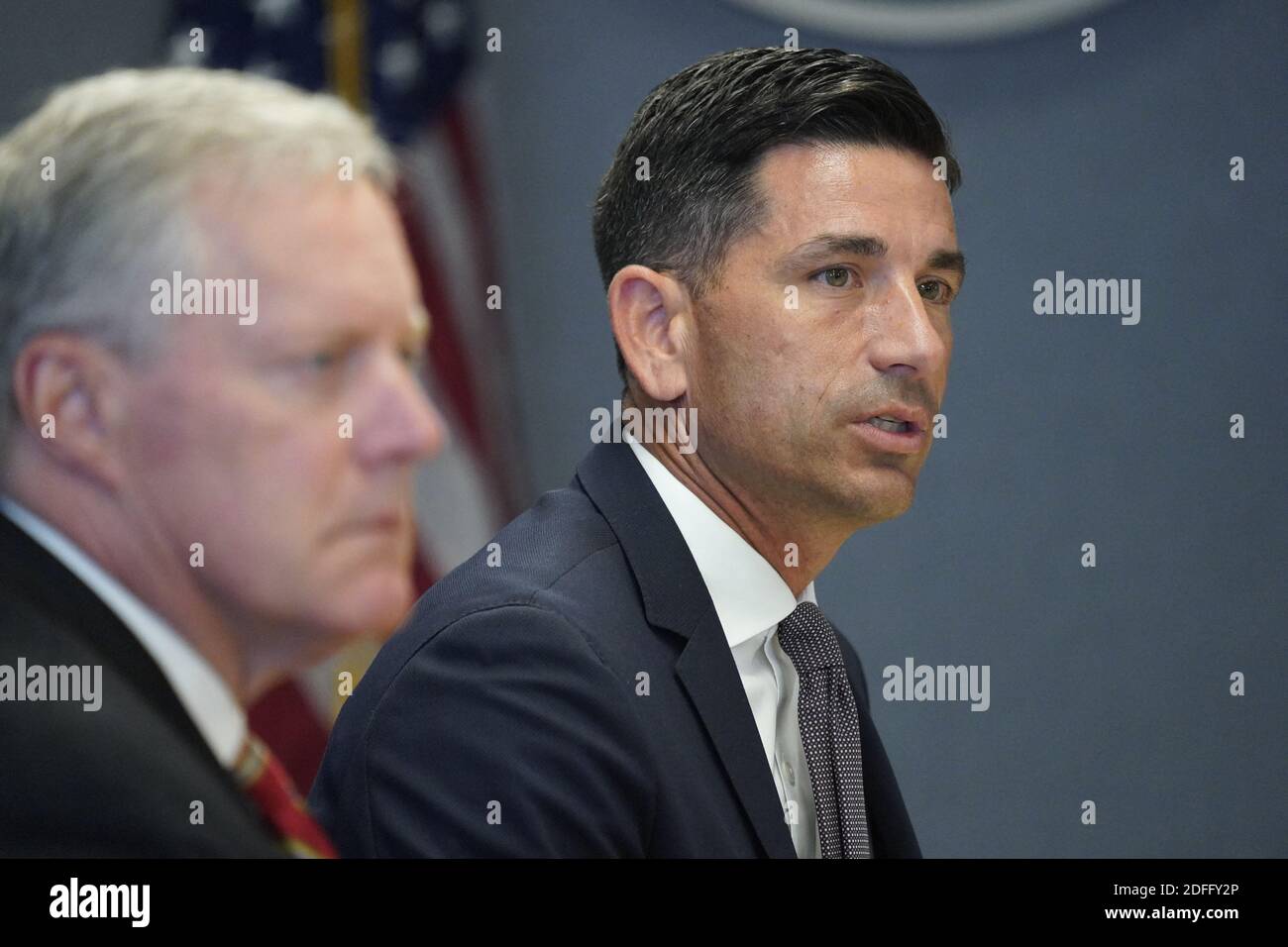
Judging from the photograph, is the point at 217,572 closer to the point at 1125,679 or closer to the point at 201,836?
the point at 201,836

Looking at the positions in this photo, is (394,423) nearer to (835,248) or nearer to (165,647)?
(165,647)

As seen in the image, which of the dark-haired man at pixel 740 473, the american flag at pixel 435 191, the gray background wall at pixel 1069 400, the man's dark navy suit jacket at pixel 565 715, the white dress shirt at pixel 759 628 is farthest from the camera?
the gray background wall at pixel 1069 400

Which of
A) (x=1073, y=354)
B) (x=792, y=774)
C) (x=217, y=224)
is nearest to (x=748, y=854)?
(x=792, y=774)

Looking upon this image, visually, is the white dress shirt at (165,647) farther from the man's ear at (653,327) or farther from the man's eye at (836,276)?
the man's eye at (836,276)

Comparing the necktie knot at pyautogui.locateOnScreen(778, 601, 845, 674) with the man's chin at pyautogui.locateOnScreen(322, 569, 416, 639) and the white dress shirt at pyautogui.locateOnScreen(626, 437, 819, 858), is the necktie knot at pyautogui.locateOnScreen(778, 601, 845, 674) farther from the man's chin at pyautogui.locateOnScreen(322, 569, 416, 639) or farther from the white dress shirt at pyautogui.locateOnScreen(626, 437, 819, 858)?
the man's chin at pyautogui.locateOnScreen(322, 569, 416, 639)

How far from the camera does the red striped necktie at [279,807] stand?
182 centimetres

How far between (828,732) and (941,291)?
2.12 ft

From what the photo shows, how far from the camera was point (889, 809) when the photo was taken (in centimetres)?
206

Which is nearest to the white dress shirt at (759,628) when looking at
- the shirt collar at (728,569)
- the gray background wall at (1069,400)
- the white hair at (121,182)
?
the shirt collar at (728,569)

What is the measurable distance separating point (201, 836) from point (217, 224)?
72cm

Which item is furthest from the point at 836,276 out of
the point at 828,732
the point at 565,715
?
the point at 565,715

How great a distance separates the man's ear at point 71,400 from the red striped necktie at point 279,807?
39cm

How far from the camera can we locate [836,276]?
6.59ft

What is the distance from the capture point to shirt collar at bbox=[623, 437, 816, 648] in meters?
1.91
